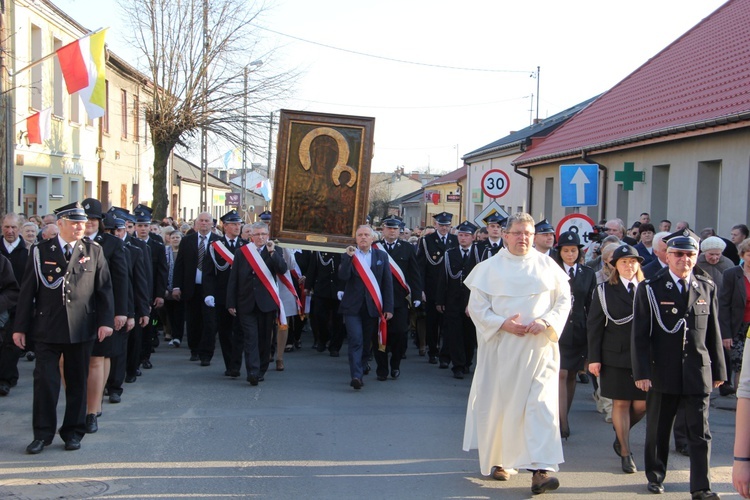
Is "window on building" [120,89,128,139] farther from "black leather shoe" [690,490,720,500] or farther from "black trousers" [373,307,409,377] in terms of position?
"black leather shoe" [690,490,720,500]

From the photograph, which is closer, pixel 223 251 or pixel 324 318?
pixel 223 251

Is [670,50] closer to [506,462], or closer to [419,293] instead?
[419,293]

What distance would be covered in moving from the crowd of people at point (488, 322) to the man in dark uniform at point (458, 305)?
0.02 m

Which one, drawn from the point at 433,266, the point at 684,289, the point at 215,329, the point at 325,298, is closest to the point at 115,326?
the point at 215,329

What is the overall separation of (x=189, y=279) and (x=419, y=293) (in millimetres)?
3264

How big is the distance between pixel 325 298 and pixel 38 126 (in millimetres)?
11659

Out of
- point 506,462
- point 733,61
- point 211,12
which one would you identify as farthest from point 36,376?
point 211,12

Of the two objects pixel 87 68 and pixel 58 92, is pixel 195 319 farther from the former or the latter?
pixel 58 92

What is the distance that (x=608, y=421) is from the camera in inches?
355

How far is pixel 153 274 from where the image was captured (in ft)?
39.3

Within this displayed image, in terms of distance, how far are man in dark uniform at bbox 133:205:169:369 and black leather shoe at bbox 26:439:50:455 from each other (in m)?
4.05

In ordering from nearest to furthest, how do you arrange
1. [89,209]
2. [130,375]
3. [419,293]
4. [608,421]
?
[89,209] → [608,421] → [130,375] → [419,293]

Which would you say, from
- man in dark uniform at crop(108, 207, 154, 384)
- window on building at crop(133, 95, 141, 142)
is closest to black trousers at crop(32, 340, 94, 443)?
man in dark uniform at crop(108, 207, 154, 384)

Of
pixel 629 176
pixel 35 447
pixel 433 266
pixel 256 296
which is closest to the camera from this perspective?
pixel 35 447
